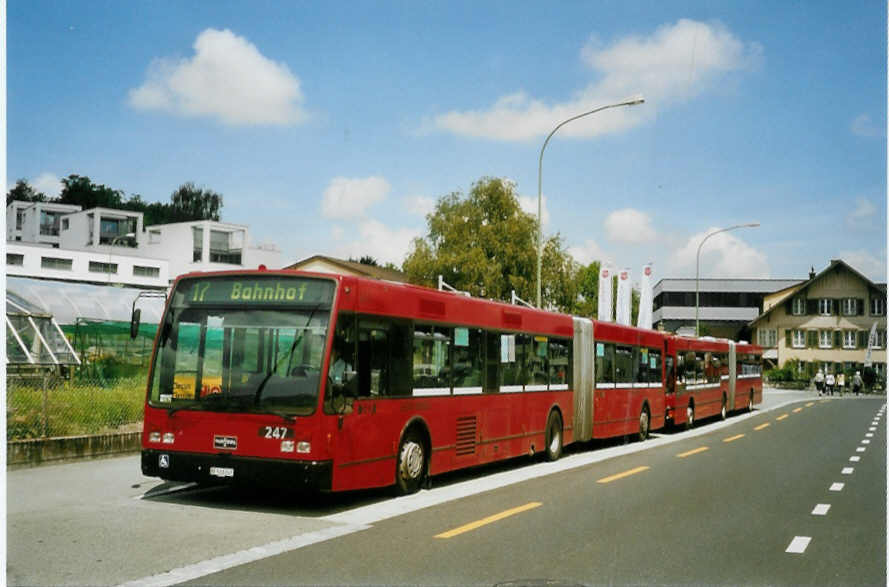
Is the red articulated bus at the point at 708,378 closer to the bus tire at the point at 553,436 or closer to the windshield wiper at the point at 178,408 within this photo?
the bus tire at the point at 553,436

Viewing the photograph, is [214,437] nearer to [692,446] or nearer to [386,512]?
[386,512]

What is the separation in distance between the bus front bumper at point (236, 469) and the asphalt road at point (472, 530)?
35 cm

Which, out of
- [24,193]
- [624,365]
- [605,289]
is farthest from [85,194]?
[624,365]

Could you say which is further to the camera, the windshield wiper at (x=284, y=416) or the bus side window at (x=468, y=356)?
the bus side window at (x=468, y=356)

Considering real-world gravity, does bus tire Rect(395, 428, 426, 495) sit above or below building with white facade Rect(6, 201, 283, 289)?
below

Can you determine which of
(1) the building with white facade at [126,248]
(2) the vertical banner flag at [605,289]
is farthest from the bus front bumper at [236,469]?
(1) the building with white facade at [126,248]

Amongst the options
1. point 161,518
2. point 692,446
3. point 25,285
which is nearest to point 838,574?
point 161,518

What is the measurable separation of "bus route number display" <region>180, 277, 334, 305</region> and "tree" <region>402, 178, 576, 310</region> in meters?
44.8

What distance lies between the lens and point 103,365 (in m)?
24.6

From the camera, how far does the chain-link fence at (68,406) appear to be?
1405cm

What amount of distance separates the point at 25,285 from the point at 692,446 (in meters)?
21.9

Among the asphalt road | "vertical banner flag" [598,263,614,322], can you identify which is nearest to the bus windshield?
the asphalt road

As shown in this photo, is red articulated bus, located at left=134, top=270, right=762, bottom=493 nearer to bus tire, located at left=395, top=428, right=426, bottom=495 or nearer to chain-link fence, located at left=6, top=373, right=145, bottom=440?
bus tire, located at left=395, top=428, right=426, bottom=495

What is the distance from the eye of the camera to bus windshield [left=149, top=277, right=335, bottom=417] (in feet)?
34.9
